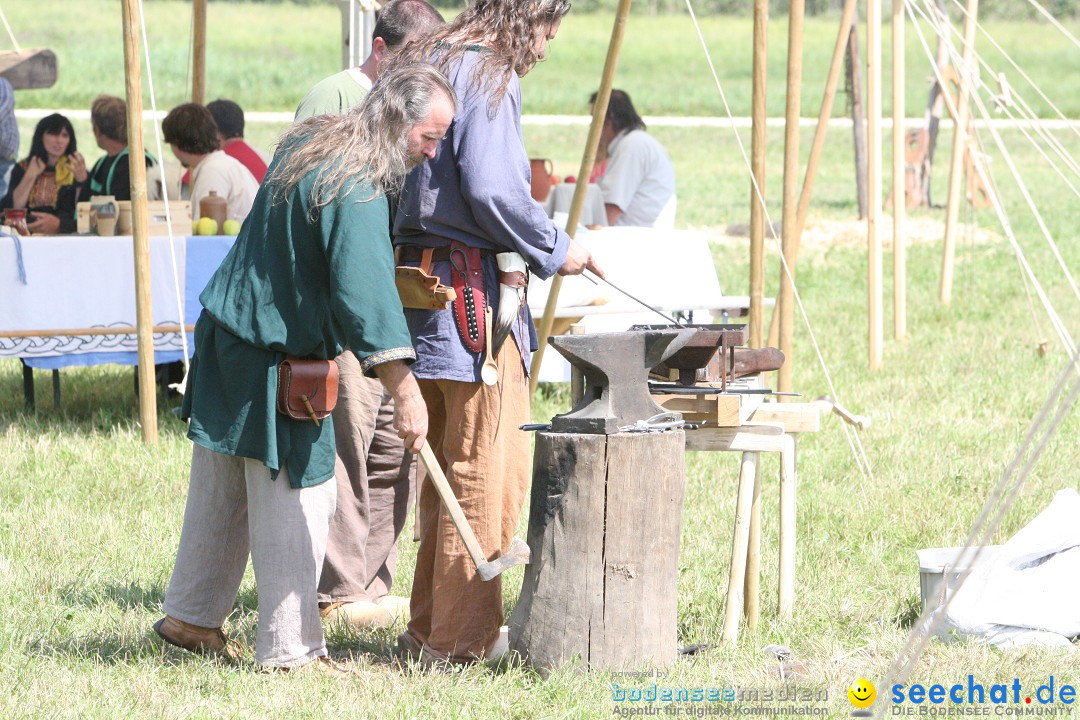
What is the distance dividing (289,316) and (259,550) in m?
0.56

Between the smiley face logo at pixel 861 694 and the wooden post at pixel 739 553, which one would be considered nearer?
the smiley face logo at pixel 861 694

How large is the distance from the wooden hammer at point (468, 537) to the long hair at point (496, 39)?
2.76 feet

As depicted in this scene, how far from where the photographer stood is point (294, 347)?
9.54ft

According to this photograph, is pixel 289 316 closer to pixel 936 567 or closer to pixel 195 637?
pixel 195 637

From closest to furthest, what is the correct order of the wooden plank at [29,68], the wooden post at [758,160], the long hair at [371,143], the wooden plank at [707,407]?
1. the long hair at [371,143]
2. the wooden plank at [707,407]
3. the wooden post at [758,160]
4. the wooden plank at [29,68]

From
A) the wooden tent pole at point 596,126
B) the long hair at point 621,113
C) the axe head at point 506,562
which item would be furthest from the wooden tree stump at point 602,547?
the long hair at point 621,113

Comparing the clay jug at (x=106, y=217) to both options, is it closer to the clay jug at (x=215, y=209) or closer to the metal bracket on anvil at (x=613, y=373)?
the clay jug at (x=215, y=209)

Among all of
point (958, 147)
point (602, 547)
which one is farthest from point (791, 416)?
point (958, 147)

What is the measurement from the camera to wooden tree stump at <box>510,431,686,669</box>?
3.06 m

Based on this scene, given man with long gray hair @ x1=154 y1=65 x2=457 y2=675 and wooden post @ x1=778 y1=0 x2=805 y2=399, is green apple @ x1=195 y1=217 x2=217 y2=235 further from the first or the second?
man with long gray hair @ x1=154 y1=65 x2=457 y2=675

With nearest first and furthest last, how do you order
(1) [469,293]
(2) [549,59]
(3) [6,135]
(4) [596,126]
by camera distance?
(1) [469,293] → (4) [596,126] → (3) [6,135] → (2) [549,59]

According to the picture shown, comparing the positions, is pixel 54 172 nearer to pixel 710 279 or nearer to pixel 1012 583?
pixel 710 279

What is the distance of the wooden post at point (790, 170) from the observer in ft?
17.1

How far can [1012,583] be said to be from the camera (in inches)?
136
